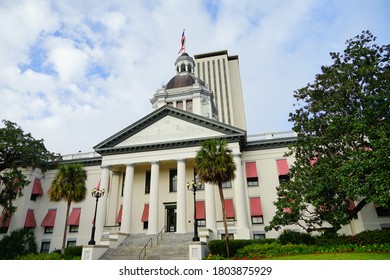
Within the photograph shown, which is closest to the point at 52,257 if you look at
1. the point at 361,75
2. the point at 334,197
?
the point at 334,197

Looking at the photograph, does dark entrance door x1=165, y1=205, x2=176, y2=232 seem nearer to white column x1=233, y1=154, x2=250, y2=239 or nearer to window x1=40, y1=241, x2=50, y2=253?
white column x1=233, y1=154, x2=250, y2=239

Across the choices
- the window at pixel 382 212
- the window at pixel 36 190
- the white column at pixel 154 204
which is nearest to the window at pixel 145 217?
the white column at pixel 154 204

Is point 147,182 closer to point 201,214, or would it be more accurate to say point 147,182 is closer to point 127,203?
point 127,203

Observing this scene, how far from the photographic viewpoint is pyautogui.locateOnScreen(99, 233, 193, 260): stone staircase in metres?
18.7

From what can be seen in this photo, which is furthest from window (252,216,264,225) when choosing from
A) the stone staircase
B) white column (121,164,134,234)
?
white column (121,164,134,234)

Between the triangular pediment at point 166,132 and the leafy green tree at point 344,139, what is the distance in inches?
313

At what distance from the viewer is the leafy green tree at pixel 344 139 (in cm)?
1480

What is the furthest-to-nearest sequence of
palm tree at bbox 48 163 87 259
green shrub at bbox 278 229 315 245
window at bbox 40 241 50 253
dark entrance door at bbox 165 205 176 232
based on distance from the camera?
window at bbox 40 241 50 253
dark entrance door at bbox 165 205 176 232
palm tree at bbox 48 163 87 259
green shrub at bbox 278 229 315 245

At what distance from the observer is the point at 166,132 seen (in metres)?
27.7

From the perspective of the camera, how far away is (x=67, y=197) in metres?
21.6

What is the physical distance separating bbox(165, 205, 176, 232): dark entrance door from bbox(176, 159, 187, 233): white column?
370cm

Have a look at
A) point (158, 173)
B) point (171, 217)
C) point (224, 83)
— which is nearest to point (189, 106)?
point (158, 173)

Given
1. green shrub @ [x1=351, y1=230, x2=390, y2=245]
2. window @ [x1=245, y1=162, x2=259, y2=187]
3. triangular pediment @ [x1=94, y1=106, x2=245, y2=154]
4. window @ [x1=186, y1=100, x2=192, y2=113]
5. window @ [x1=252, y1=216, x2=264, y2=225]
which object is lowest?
green shrub @ [x1=351, y1=230, x2=390, y2=245]
